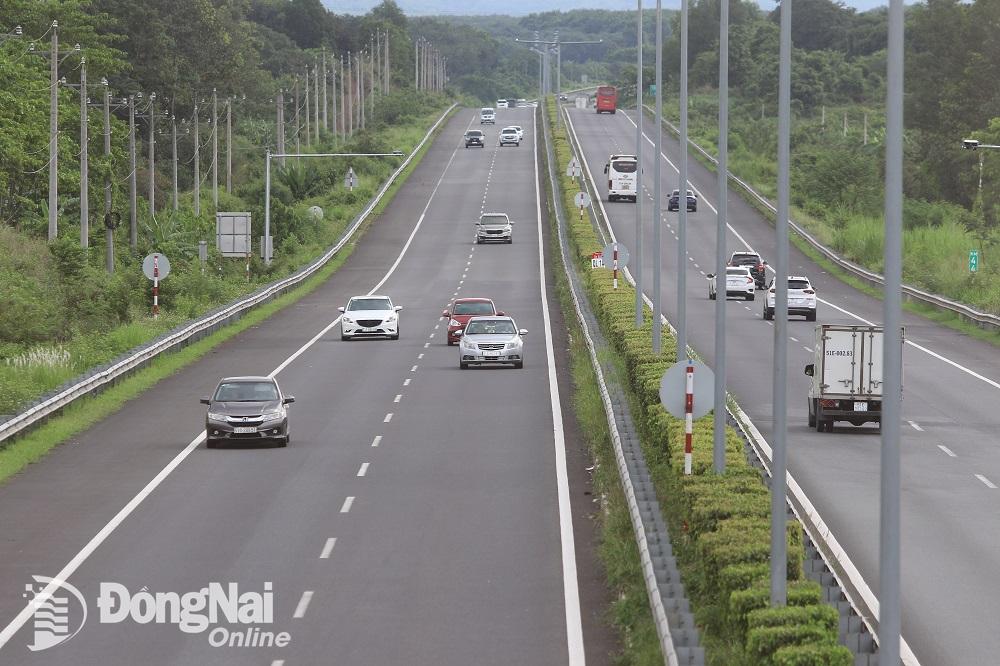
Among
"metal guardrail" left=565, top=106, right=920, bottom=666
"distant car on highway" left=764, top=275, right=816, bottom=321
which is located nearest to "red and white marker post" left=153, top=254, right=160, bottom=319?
"distant car on highway" left=764, top=275, right=816, bottom=321

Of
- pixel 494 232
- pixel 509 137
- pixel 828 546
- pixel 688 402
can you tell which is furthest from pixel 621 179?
pixel 828 546

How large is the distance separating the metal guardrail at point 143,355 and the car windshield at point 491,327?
8.65 metres

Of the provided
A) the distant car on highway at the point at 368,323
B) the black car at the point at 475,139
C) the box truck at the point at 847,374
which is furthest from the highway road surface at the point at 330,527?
the black car at the point at 475,139

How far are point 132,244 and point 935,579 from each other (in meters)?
55.0

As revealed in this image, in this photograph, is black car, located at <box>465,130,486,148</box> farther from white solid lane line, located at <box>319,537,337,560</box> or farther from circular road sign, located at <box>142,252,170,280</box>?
white solid lane line, located at <box>319,537,337,560</box>

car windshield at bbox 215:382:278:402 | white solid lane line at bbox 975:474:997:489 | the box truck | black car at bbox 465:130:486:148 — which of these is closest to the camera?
white solid lane line at bbox 975:474:997:489

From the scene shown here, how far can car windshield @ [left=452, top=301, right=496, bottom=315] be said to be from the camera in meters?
59.8

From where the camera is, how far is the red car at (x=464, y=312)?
58.8m

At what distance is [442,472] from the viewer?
31.6m

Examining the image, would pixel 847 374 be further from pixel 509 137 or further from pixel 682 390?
pixel 509 137

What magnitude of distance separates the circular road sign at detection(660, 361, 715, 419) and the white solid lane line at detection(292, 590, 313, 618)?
635 cm

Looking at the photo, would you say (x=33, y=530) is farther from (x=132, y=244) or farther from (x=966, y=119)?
(x=966, y=119)

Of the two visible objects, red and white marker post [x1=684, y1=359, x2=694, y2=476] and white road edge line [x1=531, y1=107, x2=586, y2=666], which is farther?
red and white marker post [x1=684, y1=359, x2=694, y2=476]

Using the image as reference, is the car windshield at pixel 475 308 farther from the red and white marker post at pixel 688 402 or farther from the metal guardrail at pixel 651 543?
the red and white marker post at pixel 688 402
